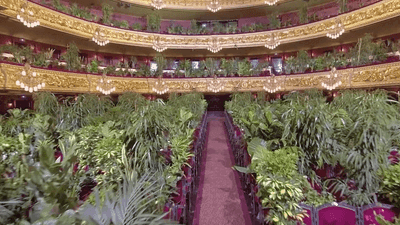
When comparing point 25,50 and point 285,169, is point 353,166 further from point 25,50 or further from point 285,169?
point 25,50

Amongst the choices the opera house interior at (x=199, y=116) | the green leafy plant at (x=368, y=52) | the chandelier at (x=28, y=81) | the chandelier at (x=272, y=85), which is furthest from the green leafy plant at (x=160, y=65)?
the green leafy plant at (x=368, y=52)

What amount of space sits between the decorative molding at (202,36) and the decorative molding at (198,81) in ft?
8.25

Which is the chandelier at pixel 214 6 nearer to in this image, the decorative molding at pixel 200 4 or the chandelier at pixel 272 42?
the decorative molding at pixel 200 4

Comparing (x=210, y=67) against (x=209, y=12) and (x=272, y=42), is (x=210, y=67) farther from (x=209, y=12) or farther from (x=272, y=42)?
(x=209, y=12)

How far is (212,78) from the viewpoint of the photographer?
1808 cm

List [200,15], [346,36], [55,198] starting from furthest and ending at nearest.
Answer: [200,15] → [346,36] → [55,198]

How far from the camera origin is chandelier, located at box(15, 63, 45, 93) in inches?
383

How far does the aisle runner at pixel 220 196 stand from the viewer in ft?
12.1

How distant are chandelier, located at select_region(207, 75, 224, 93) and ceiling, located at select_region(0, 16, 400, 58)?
3397 mm

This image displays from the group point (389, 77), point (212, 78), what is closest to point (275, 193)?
point (389, 77)

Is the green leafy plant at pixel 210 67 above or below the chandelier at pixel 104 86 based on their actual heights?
above

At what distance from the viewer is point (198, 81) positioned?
18.2m

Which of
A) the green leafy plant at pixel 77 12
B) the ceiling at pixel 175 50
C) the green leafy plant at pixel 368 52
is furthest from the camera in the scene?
the green leafy plant at pixel 77 12

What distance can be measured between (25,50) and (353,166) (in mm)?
13444
